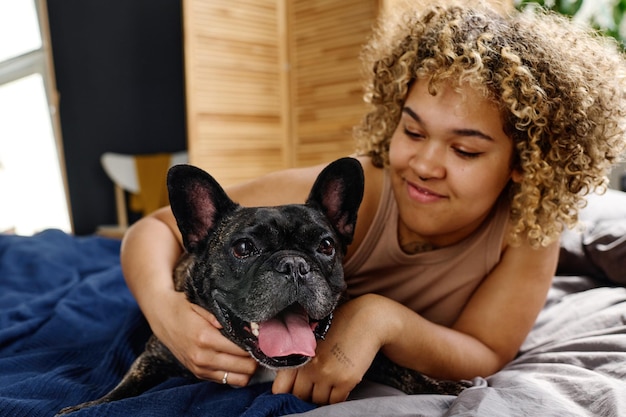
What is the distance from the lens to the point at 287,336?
109 cm

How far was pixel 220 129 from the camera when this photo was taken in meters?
4.75

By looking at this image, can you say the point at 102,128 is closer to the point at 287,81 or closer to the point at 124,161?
the point at 124,161

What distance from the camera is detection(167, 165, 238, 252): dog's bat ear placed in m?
1.20

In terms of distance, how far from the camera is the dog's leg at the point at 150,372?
1.27 metres

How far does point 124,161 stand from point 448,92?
511 centimetres

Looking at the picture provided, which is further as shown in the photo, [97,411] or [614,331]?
[614,331]

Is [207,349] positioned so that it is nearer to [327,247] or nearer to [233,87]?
[327,247]

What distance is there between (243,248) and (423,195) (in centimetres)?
54

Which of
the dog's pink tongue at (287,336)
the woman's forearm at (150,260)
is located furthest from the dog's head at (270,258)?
the woman's forearm at (150,260)

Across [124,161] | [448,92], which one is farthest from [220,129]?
[448,92]

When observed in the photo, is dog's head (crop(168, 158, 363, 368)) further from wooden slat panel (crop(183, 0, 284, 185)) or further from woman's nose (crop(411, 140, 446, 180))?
wooden slat panel (crop(183, 0, 284, 185))

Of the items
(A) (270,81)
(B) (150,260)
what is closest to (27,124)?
(A) (270,81)

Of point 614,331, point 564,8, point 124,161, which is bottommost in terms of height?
point 124,161

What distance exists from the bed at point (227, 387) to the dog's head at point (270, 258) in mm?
141
